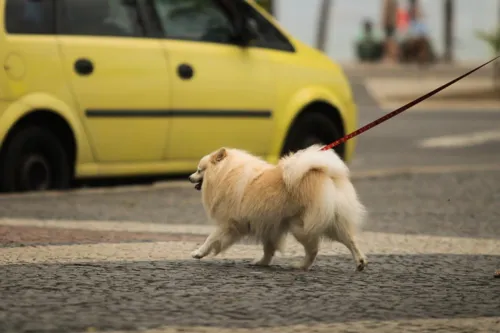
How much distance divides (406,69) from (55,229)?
35.1 metres

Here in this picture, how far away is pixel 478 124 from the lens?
910 inches

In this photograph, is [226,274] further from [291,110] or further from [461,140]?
A: [461,140]

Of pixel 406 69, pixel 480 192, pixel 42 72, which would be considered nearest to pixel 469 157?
pixel 480 192

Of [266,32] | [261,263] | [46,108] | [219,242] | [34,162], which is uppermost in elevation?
[266,32]

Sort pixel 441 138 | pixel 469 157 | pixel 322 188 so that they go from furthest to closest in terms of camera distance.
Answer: pixel 441 138 → pixel 469 157 → pixel 322 188

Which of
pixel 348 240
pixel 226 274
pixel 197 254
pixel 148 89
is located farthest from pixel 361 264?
pixel 148 89

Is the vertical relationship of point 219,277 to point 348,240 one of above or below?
below

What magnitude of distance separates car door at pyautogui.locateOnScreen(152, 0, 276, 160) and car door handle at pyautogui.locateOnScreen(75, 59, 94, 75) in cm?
80

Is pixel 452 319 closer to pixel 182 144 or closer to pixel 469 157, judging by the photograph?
pixel 182 144

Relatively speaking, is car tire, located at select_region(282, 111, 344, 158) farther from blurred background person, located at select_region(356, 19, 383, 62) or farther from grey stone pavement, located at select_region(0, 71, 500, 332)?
blurred background person, located at select_region(356, 19, 383, 62)

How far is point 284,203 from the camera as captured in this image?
7.86 metres

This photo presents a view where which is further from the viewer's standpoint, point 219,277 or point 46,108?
point 46,108

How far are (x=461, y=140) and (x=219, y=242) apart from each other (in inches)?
497

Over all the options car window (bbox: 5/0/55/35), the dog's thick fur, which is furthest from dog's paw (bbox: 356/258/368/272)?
car window (bbox: 5/0/55/35)
